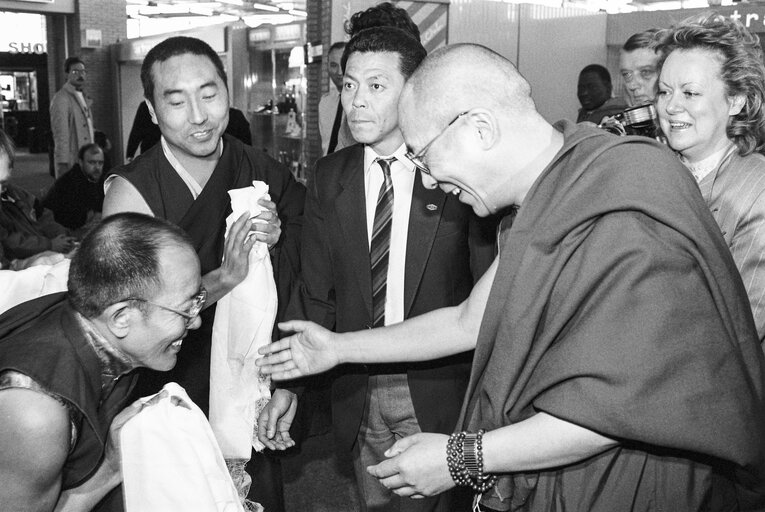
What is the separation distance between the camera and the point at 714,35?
7.63 feet

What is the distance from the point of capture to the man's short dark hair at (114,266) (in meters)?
1.80

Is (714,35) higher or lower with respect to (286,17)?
lower

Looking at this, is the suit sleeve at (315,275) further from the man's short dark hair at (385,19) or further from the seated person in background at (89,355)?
the man's short dark hair at (385,19)

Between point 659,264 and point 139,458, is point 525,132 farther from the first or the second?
point 139,458

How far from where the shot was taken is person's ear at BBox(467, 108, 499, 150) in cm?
157

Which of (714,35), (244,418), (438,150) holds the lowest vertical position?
(244,418)

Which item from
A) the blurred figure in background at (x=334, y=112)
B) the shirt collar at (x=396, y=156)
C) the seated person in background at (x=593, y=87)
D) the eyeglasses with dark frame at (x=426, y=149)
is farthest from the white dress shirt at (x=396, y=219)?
the seated person in background at (x=593, y=87)

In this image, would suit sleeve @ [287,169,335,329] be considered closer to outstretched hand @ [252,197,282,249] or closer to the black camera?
outstretched hand @ [252,197,282,249]

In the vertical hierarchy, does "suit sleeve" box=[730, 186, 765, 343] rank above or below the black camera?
below

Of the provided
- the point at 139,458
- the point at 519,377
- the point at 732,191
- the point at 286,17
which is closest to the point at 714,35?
the point at 732,191

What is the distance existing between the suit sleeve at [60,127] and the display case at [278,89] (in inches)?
111

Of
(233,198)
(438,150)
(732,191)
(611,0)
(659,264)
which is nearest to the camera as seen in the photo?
(659,264)

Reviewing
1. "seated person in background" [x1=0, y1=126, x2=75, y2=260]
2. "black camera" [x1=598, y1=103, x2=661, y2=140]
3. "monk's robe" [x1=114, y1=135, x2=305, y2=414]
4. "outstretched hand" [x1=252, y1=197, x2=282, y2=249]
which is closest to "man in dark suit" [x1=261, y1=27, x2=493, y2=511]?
"outstretched hand" [x1=252, y1=197, x2=282, y2=249]

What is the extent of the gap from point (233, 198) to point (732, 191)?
1.53 metres
